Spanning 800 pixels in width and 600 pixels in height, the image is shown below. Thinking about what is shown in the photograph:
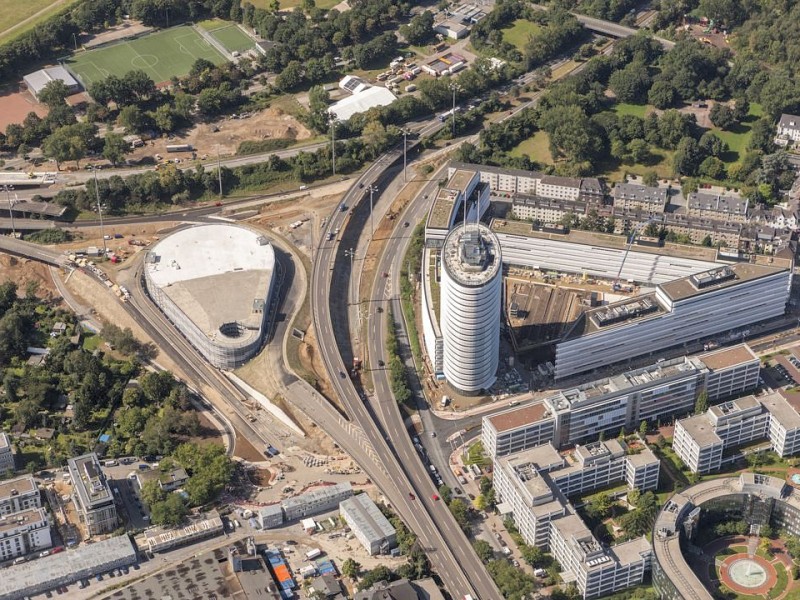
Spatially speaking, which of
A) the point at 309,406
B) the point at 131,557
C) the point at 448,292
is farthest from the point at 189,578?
the point at 448,292

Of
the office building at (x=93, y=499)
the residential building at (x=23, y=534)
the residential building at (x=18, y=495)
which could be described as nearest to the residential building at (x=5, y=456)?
the residential building at (x=18, y=495)

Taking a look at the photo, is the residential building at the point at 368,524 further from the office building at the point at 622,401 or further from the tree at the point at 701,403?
the tree at the point at 701,403

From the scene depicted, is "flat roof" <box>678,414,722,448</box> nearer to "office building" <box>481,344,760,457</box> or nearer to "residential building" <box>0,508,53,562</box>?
"office building" <box>481,344,760,457</box>

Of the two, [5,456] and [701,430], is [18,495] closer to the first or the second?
[5,456]

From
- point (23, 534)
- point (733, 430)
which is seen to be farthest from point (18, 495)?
point (733, 430)

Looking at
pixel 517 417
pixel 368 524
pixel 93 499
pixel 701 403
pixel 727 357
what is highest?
pixel 727 357

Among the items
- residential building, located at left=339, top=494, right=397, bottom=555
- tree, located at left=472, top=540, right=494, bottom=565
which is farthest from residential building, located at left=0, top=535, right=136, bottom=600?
tree, located at left=472, top=540, right=494, bottom=565
